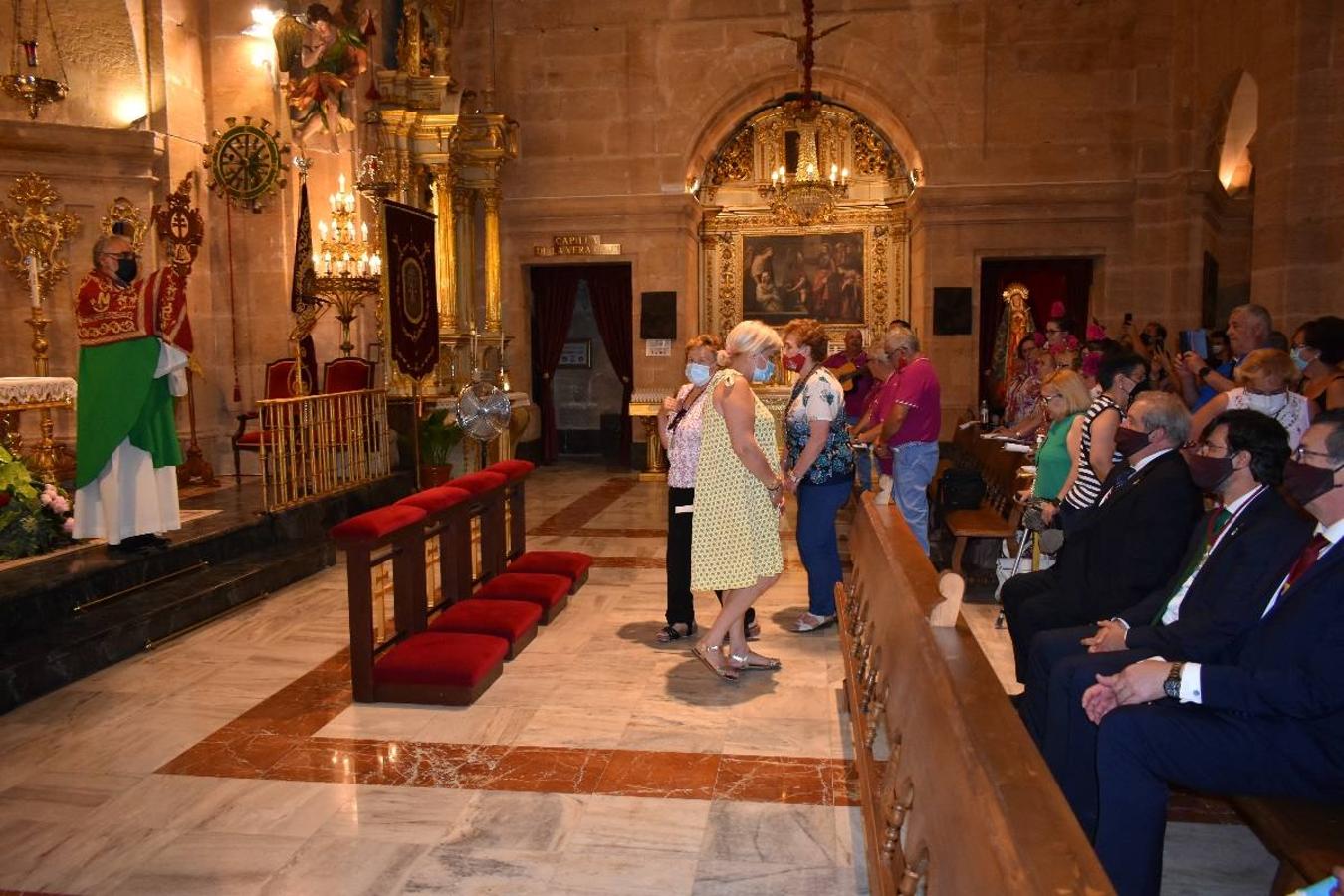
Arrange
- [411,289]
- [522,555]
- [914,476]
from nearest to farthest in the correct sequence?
[914,476] → [522,555] → [411,289]

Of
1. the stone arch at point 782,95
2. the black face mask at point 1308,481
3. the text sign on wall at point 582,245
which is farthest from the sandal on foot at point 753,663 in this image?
the stone arch at point 782,95

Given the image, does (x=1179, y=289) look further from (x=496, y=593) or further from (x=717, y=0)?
(x=496, y=593)

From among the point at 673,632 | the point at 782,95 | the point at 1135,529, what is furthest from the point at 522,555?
the point at 782,95

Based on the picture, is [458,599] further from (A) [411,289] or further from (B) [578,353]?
(B) [578,353]

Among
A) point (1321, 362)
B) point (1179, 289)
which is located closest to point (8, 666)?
point (1321, 362)

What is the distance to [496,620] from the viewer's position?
15.9ft

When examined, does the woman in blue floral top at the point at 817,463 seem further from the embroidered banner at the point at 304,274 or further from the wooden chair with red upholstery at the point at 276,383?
the embroidered banner at the point at 304,274

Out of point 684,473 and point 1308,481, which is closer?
point 1308,481

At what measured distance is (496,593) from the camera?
552cm

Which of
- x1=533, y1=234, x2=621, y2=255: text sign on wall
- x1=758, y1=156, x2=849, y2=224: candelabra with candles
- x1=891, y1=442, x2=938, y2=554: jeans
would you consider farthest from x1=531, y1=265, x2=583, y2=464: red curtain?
x1=891, y1=442, x2=938, y2=554: jeans

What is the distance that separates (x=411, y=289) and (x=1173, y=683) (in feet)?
23.5

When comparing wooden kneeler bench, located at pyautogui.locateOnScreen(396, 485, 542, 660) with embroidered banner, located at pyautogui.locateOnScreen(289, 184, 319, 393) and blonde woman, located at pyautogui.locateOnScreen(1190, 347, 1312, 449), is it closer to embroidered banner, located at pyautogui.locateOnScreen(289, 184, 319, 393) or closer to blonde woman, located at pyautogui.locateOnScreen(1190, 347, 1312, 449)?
blonde woman, located at pyautogui.locateOnScreen(1190, 347, 1312, 449)

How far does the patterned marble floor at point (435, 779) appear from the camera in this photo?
2918 millimetres

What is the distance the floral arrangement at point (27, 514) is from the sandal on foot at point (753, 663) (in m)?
3.95
